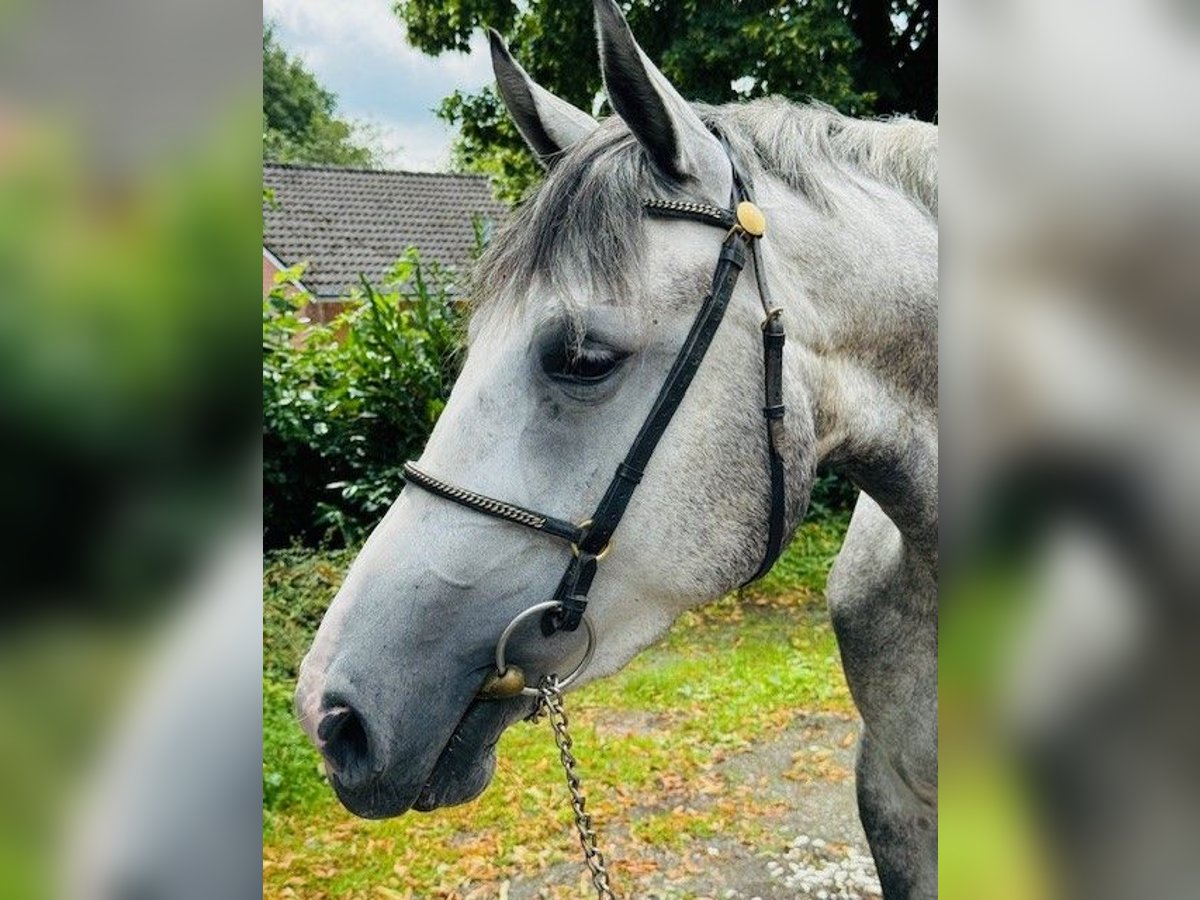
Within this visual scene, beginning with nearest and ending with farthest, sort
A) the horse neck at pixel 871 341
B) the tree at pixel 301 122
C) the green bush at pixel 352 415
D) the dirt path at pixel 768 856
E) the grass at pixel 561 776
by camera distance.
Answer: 1. the horse neck at pixel 871 341
2. the dirt path at pixel 768 856
3. the grass at pixel 561 776
4. the green bush at pixel 352 415
5. the tree at pixel 301 122

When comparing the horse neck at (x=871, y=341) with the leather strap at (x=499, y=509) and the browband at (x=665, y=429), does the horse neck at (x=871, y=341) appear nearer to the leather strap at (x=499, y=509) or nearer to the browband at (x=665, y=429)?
the browband at (x=665, y=429)

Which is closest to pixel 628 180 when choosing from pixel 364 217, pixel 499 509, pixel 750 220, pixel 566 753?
pixel 750 220

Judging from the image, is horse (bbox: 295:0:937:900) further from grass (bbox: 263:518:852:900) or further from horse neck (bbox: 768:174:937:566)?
grass (bbox: 263:518:852:900)

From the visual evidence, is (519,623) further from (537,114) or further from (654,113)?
(537,114)

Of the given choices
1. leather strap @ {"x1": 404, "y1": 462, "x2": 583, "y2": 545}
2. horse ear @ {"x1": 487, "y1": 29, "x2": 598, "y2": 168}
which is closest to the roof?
horse ear @ {"x1": 487, "y1": 29, "x2": 598, "y2": 168}

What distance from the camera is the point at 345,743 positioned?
1.49 m

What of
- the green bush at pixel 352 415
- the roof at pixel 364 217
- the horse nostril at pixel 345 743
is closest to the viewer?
the horse nostril at pixel 345 743

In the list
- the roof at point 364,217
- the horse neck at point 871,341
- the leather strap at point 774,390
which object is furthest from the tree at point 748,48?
the leather strap at point 774,390

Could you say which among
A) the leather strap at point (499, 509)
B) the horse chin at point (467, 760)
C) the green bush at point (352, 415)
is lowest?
the green bush at point (352, 415)

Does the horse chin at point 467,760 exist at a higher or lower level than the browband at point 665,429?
lower

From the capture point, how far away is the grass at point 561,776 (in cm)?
434
